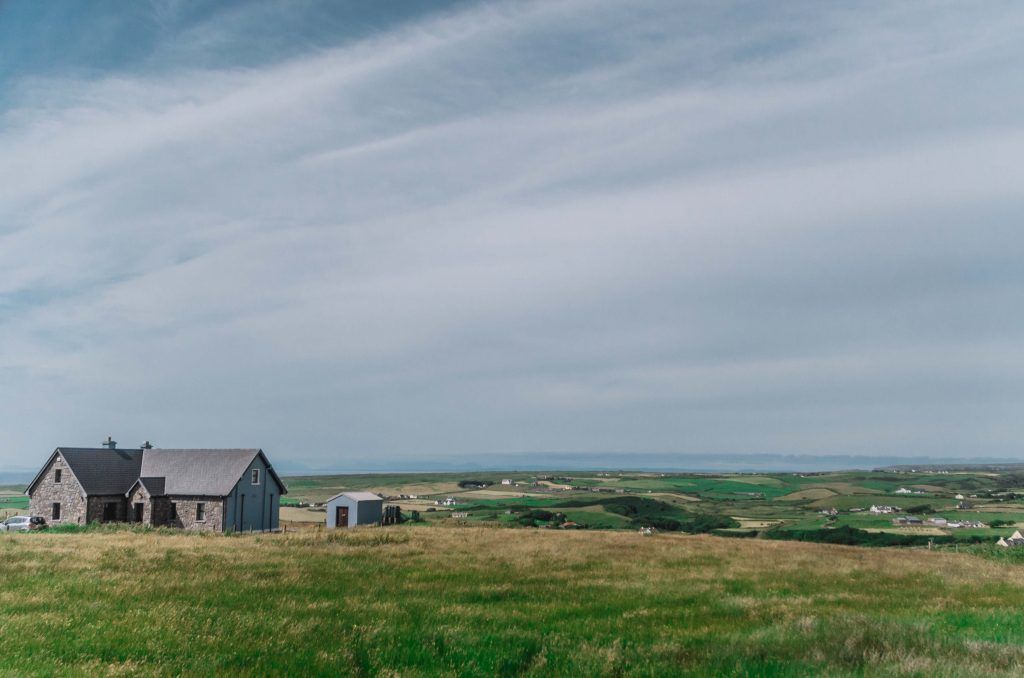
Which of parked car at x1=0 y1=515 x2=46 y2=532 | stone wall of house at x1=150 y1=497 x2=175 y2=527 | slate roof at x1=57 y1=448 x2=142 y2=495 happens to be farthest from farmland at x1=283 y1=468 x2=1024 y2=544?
parked car at x1=0 y1=515 x2=46 y2=532

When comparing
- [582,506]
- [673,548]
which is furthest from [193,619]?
[582,506]

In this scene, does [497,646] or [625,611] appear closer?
[497,646]

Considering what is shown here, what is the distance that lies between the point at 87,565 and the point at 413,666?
17.9 metres

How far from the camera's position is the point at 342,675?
38.2 feet

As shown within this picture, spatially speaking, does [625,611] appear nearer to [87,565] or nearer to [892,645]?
[892,645]

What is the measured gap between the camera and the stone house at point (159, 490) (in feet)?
205

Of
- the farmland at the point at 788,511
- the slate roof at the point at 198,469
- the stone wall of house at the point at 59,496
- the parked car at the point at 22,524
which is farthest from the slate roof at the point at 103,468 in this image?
the farmland at the point at 788,511

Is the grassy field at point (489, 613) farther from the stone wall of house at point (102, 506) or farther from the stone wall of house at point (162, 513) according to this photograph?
the stone wall of house at point (102, 506)

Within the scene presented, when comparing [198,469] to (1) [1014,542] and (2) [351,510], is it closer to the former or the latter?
(2) [351,510]

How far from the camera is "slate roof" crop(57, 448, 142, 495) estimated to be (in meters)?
63.0

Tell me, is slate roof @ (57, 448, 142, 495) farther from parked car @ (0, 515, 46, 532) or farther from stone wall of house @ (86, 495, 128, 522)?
parked car @ (0, 515, 46, 532)

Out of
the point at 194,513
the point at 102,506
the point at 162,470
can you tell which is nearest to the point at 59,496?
the point at 102,506

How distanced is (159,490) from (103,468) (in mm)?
6006

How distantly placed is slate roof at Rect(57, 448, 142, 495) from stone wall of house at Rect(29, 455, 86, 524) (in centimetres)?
74
